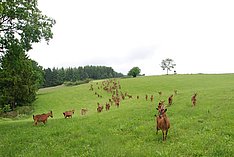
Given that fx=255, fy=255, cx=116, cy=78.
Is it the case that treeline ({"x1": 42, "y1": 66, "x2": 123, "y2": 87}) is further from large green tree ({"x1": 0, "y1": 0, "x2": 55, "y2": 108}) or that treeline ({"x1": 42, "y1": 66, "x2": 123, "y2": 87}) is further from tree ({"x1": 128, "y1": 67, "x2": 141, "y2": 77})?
large green tree ({"x1": 0, "y1": 0, "x2": 55, "y2": 108})

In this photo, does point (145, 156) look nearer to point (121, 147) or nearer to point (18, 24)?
point (121, 147)

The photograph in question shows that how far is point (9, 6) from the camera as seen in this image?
2234 centimetres

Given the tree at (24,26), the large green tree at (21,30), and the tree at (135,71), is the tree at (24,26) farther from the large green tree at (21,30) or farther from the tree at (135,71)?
the tree at (135,71)

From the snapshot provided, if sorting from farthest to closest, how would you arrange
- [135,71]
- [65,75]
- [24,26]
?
1. [65,75]
2. [135,71]
3. [24,26]

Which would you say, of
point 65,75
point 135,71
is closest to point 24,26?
point 135,71

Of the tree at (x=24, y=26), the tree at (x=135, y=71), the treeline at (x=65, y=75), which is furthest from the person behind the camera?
the tree at (x=135, y=71)

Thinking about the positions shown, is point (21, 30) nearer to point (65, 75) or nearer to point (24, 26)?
point (24, 26)

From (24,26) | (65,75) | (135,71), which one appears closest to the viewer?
(24,26)

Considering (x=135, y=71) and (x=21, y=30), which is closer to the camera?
(x=21, y=30)

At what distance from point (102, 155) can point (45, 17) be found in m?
17.2

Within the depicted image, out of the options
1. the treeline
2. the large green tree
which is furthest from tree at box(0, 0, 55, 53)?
the treeline

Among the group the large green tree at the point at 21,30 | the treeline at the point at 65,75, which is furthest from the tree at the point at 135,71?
the large green tree at the point at 21,30

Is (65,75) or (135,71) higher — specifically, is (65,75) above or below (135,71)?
below

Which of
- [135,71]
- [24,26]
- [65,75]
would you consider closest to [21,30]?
[24,26]
